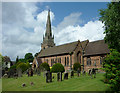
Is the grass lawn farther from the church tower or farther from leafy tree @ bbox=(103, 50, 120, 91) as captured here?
the church tower

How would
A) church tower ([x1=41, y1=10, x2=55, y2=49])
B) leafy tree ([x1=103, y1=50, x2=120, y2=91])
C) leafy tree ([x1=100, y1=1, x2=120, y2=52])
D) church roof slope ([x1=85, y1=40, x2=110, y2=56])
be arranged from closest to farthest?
leafy tree ([x1=103, y1=50, x2=120, y2=91])
leafy tree ([x1=100, y1=1, x2=120, y2=52])
church roof slope ([x1=85, y1=40, x2=110, y2=56])
church tower ([x1=41, y1=10, x2=55, y2=49])

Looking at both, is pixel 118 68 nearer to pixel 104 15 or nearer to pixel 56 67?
pixel 104 15

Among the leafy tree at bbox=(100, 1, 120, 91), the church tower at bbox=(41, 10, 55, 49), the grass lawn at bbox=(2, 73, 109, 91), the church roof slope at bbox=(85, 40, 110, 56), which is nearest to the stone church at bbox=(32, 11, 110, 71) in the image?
the church roof slope at bbox=(85, 40, 110, 56)

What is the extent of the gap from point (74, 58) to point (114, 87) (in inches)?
1087

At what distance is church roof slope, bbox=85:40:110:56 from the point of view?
113 ft

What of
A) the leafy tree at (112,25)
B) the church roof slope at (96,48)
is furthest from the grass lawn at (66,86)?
the church roof slope at (96,48)

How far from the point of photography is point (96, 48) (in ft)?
122

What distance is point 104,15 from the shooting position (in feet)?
62.6

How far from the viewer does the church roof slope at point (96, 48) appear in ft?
113

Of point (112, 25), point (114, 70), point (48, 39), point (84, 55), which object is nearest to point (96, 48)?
point (84, 55)

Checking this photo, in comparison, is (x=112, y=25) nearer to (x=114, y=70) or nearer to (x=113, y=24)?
(x=113, y=24)

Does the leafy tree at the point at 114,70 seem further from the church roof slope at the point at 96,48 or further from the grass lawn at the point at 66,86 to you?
the church roof slope at the point at 96,48

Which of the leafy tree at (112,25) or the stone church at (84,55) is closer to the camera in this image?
the leafy tree at (112,25)

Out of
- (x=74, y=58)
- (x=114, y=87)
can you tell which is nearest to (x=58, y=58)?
(x=74, y=58)
